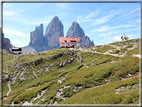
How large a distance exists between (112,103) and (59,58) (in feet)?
247

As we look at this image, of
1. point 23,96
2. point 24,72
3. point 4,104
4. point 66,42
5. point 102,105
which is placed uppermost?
point 66,42

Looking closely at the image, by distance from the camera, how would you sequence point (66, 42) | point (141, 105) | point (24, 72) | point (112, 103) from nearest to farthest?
point (141, 105), point (112, 103), point (24, 72), point (66, 42)

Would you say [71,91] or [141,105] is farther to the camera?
[71,91]

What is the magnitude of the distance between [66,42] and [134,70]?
390 feet

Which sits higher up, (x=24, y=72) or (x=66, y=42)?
(x=66, y=42)

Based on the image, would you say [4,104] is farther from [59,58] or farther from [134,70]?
[134,70]

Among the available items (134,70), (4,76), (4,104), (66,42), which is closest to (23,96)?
(4,104)

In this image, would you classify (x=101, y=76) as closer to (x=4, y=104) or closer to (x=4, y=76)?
(x=4, y=104)

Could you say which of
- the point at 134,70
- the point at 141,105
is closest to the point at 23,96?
the point at 141,105

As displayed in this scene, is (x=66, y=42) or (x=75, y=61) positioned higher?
(x=66, y=42)

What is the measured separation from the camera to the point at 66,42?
145 m

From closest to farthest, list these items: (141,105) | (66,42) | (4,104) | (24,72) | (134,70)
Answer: (141,105) < (134,70) < (4,104) < (24,72) < (66,42)

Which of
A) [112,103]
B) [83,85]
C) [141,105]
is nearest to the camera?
[141,105]

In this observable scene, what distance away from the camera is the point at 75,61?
84.1m
